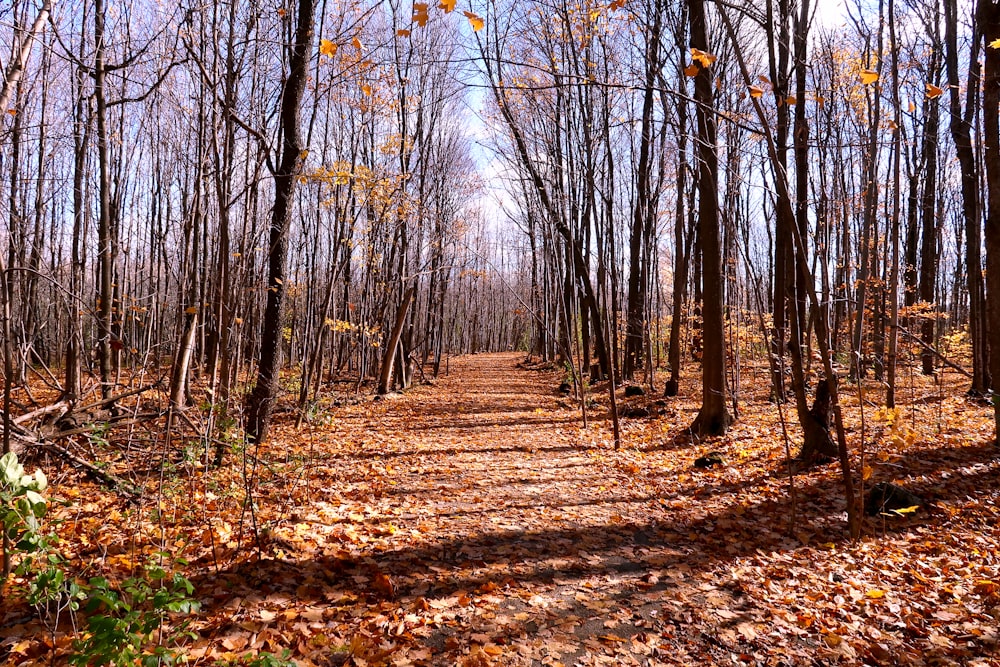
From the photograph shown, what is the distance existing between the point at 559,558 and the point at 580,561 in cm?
17

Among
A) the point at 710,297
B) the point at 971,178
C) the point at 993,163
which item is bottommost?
the point at 710,297

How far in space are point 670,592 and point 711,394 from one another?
5147 millimetres

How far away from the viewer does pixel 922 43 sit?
35.4ft

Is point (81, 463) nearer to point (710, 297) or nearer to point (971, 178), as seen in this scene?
point (710, 297)

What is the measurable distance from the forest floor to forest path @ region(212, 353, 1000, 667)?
0.7 inches

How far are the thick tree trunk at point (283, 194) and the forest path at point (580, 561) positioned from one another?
48.1 inches

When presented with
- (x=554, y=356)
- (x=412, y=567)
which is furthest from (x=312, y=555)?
(x=554, y=356)

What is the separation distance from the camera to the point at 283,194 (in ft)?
24.0

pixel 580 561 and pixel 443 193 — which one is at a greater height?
pixel 443 193

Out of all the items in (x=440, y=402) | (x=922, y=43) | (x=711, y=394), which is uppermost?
(x=922, y=43)

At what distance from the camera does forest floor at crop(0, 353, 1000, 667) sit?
3.03 metres

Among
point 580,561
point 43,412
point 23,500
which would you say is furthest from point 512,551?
point 43,412

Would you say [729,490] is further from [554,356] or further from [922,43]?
[554,356]

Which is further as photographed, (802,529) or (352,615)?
(802,529)
